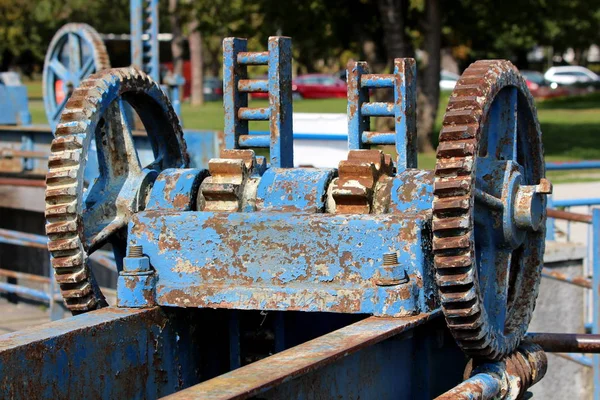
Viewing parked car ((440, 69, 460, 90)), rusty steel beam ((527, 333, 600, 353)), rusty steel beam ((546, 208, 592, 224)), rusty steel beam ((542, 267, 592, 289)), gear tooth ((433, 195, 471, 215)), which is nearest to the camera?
gear tooth ((433, 195, 471, 215))

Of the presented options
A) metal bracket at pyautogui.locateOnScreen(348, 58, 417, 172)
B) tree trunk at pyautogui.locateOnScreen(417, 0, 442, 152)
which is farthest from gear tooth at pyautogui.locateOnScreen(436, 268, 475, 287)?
tree trunk at pyautogui.locateOnScreen(417, 0, 442, 152)

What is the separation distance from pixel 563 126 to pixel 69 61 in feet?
57.4

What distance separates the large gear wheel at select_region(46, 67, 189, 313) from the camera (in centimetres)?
388

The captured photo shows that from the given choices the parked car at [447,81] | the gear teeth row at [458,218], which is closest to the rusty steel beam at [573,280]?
the gear teeth row at [458,218]

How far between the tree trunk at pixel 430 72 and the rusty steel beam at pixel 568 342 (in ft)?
56.5

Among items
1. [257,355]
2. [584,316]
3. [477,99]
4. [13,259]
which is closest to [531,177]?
[477,99]

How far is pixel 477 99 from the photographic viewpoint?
3.61 metres

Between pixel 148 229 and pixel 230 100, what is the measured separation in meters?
0.86

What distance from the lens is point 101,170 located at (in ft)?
14.1

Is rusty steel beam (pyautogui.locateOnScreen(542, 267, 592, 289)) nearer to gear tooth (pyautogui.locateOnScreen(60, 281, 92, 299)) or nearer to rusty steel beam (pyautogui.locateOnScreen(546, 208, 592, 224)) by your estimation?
rusty steel beam (pyautogui.locateOnScreen(546, 208, 592, 224))

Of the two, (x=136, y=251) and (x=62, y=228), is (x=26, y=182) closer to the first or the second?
(x=62, y=228)

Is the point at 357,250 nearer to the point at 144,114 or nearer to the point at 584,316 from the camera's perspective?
the point at 144,114

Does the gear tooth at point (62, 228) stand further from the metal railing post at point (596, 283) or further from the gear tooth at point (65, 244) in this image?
the metal railing post at point (596, 283)

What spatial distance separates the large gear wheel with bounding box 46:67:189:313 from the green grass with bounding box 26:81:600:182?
1313 centimetres
